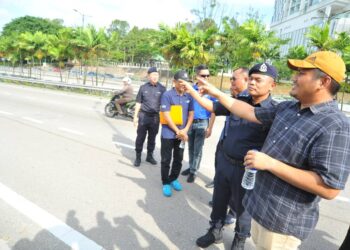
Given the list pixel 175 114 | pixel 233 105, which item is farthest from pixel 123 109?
pixel 233 105

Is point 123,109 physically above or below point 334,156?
below

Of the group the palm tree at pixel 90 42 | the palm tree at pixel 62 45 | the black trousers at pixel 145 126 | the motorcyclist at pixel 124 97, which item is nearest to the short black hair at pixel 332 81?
→ the black trousers at pixel 145 126

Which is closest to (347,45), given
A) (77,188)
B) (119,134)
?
(119,134)

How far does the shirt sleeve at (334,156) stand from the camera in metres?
1.42

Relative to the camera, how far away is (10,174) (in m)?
4.30

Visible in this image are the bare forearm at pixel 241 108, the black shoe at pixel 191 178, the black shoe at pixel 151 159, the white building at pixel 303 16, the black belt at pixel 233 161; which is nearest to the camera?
the bare forearm at pixel 241 108

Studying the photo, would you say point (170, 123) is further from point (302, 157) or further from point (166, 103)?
point (302, 157)

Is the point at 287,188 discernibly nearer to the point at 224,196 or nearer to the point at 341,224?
the point at 224,196

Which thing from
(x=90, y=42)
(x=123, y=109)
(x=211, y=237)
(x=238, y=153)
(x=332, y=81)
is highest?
(x=90, y=42)

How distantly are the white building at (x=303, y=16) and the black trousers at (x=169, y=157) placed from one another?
102ft

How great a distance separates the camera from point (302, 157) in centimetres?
155

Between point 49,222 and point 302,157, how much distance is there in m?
2.80

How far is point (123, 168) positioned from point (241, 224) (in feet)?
9.09

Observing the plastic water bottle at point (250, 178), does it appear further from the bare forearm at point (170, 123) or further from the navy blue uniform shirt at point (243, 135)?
the bare forearm at point (170, 123)
